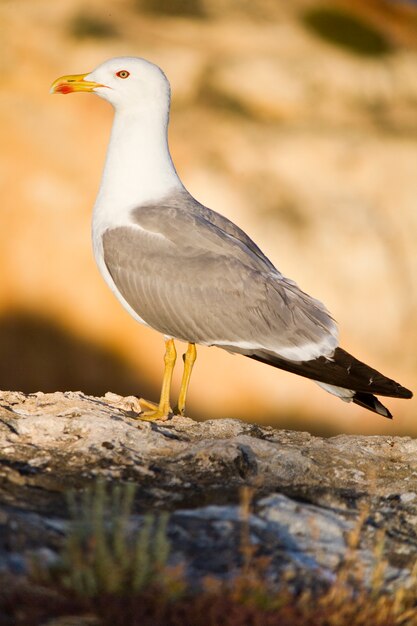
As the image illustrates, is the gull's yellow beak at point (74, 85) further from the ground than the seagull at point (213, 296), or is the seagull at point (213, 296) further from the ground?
the gull's yellow beak at point (74, 85)

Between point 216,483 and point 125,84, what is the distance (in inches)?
106

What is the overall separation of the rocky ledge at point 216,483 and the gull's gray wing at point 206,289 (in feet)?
1.60

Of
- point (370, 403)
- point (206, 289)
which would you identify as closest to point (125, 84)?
point (206, 289)

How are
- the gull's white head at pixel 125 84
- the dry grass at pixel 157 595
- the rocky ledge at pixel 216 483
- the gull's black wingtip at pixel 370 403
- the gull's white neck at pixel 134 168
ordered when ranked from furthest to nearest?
the gull's white head at pixel 125 84, the gull's white neck at pixel 134 168, the gull's black wingtip at pixel 370 403, the rocky ledge at pixel 216 483, the dry grass at pixel 157 595

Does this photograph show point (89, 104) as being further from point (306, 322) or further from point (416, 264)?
point (306, 322)

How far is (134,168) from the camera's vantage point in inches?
241

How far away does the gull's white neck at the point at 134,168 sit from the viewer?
603 cm

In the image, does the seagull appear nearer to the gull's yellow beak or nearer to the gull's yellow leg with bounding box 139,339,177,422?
the gull's yellow leg with bounding box 139,339,177,422

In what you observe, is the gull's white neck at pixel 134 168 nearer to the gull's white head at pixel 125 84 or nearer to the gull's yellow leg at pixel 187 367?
the gull's white head at pixel 125 84

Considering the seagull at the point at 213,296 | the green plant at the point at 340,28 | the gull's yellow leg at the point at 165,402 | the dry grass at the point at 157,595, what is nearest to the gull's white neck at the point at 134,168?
the seagull at the point at 213,296

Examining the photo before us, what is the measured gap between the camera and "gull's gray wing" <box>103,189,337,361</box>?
223 inches

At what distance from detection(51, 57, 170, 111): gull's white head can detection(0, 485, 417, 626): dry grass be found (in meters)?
3.14

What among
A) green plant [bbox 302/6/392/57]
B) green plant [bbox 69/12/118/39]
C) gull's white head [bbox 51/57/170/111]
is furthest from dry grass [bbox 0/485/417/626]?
green plant [bbox 302/6/392/57]

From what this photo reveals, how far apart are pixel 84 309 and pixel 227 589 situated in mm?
8942
